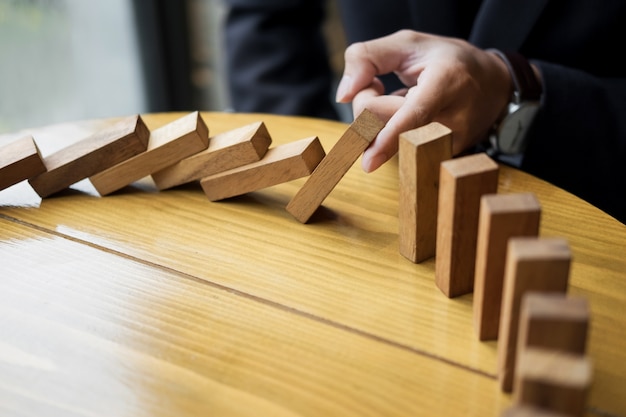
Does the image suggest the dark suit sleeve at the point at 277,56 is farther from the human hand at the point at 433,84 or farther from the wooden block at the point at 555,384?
the wooden block at the point at 555,384

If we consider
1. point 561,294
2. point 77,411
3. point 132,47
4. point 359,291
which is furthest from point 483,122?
point 132,47

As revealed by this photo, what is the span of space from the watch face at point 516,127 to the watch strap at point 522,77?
0.01 meters

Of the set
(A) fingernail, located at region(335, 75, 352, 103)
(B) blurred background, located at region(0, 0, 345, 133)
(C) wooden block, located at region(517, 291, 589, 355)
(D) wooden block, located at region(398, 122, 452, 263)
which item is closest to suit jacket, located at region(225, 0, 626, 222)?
(A) fingernail, located at region(335, 75, 352, 103)

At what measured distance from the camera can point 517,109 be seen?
946mm

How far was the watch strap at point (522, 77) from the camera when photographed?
94 centimetres

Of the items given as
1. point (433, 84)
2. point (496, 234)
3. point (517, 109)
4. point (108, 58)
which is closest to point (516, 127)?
point (517, 109)

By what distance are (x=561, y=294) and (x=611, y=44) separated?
84 cm

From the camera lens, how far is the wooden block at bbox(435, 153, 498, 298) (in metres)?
0.56

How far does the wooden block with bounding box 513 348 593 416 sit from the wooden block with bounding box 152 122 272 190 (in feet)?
1.50

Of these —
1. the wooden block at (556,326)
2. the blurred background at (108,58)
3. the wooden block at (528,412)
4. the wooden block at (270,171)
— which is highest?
the wooden block at (556,326)

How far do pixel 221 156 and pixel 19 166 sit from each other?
9.6 inches

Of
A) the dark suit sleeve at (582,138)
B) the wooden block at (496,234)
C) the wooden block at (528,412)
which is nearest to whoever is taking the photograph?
the wooden block at (528,412)

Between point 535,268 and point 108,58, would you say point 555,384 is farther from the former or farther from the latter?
point 108,58

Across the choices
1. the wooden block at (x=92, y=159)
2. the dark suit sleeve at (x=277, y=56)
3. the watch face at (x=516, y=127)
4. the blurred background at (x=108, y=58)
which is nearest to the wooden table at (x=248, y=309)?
the wooden block at (x=92, y=159)
